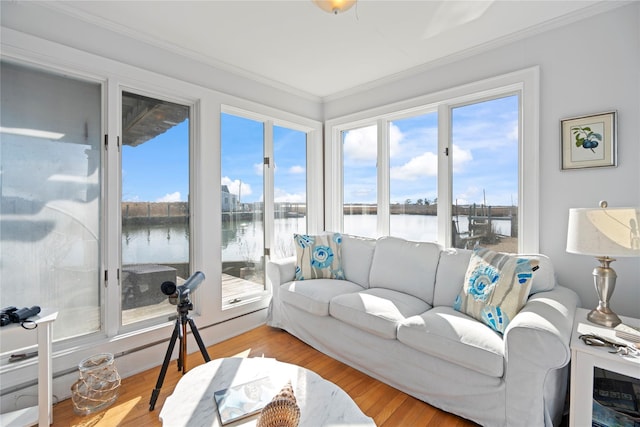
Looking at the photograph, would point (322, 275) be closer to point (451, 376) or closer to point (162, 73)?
point (451, 376)

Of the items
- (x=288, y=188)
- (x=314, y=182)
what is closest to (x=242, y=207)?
(x=288, y=188)

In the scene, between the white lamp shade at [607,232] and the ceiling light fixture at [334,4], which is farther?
the ceiling light fixture at [334,4]

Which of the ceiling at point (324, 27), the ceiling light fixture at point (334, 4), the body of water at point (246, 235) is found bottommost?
the body of water at point (246, 235)

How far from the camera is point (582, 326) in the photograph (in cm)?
165

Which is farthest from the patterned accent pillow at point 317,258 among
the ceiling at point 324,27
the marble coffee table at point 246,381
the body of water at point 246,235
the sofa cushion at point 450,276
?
the ceiling at point 324,27

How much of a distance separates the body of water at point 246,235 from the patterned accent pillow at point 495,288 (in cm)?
72

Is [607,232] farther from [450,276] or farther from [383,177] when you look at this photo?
[383,177]

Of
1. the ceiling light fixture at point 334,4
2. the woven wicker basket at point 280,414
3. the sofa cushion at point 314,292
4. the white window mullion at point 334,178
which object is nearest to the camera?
the woven wicker basket at point 280,414

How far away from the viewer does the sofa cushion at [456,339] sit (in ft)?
5.30

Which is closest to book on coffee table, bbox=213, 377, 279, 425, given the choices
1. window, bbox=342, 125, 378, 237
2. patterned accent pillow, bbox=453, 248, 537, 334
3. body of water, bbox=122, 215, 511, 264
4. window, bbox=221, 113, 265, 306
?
patterned accent pillow, bbox=453, 248, 537, 334

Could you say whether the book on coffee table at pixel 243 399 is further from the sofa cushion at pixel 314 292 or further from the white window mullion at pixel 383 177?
the white window mullion at pixel 383 177

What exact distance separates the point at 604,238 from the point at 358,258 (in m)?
1.88

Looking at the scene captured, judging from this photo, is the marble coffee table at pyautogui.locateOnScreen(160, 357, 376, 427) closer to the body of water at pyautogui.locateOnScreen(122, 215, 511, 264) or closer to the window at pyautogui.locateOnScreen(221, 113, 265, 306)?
the body of water at pyautogui.locateOnScreen(122, 215, 511, 264)

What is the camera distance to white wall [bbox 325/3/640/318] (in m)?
1.94
